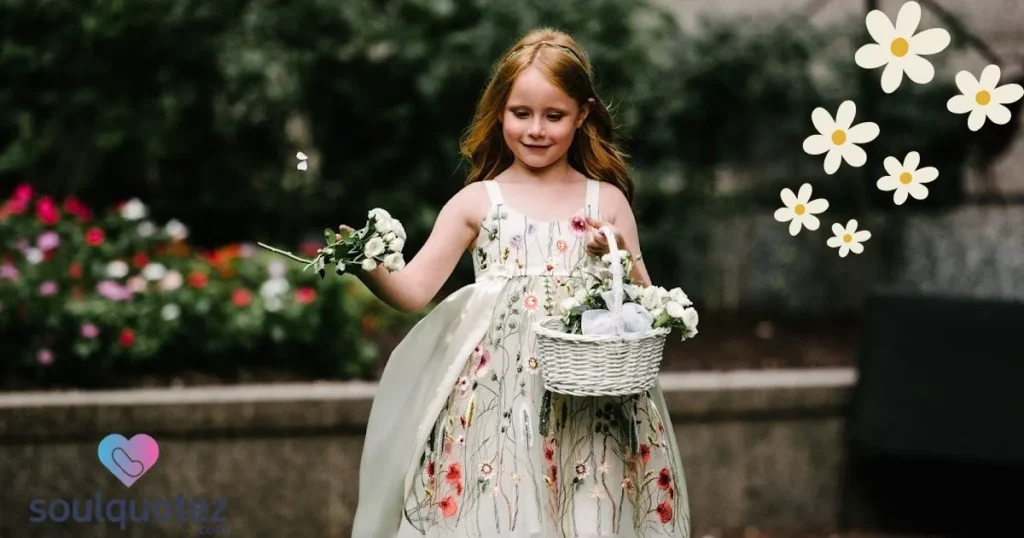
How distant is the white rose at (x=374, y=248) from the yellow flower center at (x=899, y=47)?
1.04 m

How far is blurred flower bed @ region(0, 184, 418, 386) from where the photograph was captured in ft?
15.4

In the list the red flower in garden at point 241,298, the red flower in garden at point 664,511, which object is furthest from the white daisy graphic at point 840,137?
the red flower in garden at point 241,298

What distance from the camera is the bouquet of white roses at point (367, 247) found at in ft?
8.45

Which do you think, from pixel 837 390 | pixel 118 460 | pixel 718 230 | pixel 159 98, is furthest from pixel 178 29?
pixel 837 390

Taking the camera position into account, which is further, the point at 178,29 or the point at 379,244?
the point at 178,29

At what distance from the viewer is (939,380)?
4.64m

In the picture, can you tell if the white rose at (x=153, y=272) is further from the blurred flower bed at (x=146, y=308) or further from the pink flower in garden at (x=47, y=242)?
the pink flower in garden at (x=47, y=242)

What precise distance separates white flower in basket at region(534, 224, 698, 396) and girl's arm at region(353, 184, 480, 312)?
1.03 feet

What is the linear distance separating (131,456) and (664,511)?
2244 millimetres

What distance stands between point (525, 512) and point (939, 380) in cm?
245

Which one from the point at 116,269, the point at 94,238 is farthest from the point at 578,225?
the point at 94,238

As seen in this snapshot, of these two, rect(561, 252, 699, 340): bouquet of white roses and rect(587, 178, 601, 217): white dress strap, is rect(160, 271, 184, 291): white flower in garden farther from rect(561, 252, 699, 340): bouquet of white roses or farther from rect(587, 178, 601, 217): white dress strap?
rect(561, 252, 699, 340): bouquet of white roses

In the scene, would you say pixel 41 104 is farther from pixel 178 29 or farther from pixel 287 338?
pixel 287 338

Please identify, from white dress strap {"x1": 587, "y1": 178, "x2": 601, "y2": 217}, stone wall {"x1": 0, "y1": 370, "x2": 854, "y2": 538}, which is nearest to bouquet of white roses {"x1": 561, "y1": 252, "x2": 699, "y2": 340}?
white dress strap {"x1": 587, "y1": 178, "x2": 601, "y2": 217}
